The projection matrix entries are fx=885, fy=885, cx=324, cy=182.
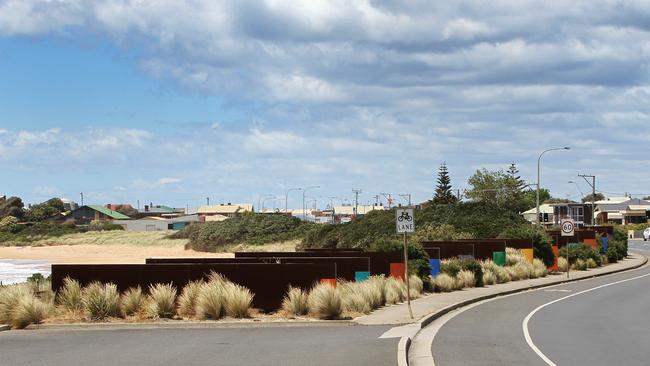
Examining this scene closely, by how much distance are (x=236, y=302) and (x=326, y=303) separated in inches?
87.7

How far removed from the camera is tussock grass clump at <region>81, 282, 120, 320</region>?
21.5 m

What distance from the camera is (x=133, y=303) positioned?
866 inches

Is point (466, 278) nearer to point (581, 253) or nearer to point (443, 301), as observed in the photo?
point (443, 301)

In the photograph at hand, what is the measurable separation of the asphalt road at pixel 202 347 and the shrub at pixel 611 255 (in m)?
43.0

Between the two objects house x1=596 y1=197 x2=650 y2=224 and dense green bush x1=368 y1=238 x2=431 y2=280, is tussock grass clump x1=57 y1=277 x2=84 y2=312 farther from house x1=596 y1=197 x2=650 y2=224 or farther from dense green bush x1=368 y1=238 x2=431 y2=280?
house x1=596 y1=197 x2=650 y2=224

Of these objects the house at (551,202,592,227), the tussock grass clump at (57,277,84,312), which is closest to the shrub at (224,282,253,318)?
the tussock grass clump at (57,277,84,312)

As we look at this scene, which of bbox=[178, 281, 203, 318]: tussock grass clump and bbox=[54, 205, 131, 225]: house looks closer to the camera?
bbox=[178, 281, 203, 318]: tussock grass clump

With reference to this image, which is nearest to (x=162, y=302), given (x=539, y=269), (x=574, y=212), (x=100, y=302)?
(x=100, y=302)

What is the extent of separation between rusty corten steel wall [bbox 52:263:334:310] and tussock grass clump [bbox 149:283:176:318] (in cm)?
89

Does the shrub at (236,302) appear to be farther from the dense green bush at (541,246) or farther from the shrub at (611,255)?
the shrub at (611,255)

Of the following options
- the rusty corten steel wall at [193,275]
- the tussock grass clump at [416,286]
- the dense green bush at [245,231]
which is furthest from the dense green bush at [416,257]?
the dense green bush at [245,231]

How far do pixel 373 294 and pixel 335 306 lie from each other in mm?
3261

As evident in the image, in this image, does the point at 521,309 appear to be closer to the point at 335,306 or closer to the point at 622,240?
the point at 335,306

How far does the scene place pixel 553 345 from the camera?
17.3 m
